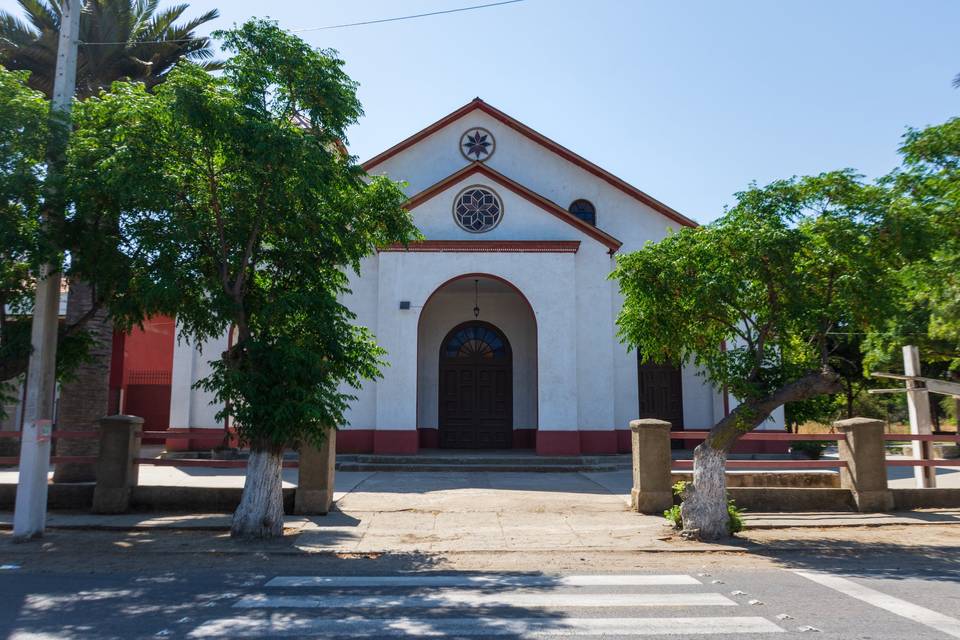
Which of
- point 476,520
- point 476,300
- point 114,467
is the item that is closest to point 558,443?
point 476,300

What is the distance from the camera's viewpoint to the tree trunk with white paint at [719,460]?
9.13 metres

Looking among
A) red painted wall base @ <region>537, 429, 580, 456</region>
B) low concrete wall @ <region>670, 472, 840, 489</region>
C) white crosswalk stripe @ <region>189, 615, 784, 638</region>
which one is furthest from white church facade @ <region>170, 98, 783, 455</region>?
white crosswalk stripe @ <region>189, 615, 784, 638</region>

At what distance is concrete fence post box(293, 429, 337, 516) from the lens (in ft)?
34.7

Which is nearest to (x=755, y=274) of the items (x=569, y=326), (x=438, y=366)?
(x=569, y=326)

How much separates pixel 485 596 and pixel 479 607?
0.42 metres

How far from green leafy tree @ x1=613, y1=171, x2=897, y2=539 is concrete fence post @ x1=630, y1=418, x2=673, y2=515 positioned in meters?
1.43

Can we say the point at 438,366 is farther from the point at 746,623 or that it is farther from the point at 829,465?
Answer: the point at 746,623

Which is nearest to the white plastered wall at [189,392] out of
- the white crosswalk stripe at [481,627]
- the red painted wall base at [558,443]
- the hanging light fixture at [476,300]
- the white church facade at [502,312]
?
the white church facade at [502,312]

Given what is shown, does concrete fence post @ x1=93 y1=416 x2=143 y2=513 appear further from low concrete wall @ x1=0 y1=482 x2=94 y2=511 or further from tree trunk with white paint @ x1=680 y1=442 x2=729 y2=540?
tree trunk with white paint @ x1=680 y1=442 x2=729 y2=540

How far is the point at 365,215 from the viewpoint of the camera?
Answer: 9.99 m

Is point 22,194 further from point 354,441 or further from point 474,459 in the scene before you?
point 474,459

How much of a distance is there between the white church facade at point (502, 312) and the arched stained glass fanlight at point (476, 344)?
4cm

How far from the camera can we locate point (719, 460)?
9.32m

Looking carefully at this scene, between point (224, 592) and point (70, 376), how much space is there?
560 cm
